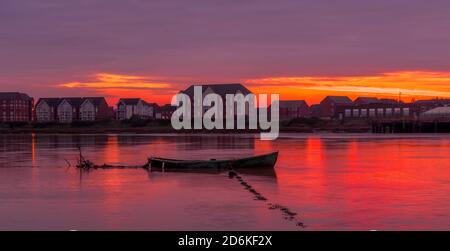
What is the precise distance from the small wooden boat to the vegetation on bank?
119 m

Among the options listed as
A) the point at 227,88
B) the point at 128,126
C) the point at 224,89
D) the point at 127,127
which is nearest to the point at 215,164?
the point at 127,127

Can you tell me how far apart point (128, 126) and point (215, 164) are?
143 metres

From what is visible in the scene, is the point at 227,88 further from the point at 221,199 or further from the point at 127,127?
the point at 221,199

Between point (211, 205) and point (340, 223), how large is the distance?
6028 millimetres

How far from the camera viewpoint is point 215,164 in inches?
1539

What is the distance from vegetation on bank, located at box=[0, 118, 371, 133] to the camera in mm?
163250

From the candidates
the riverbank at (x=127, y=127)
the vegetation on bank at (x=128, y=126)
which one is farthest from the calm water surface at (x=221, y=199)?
the vegetation on bank at (x=128, y=126)

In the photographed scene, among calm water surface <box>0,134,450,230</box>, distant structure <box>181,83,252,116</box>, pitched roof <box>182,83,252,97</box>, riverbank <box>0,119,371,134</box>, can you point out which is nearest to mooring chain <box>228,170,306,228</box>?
calm water surface <box>0,134,450,230</box>

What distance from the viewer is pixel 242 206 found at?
24.0m

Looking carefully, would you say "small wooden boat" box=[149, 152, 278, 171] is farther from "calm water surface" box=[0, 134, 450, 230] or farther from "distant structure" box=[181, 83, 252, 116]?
"distant structure" box=[181, 83, 252, 116]

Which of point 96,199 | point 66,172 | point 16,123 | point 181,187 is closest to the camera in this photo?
point 96,199

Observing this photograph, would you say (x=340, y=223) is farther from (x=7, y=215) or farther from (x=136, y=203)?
(x=7, y=215)
